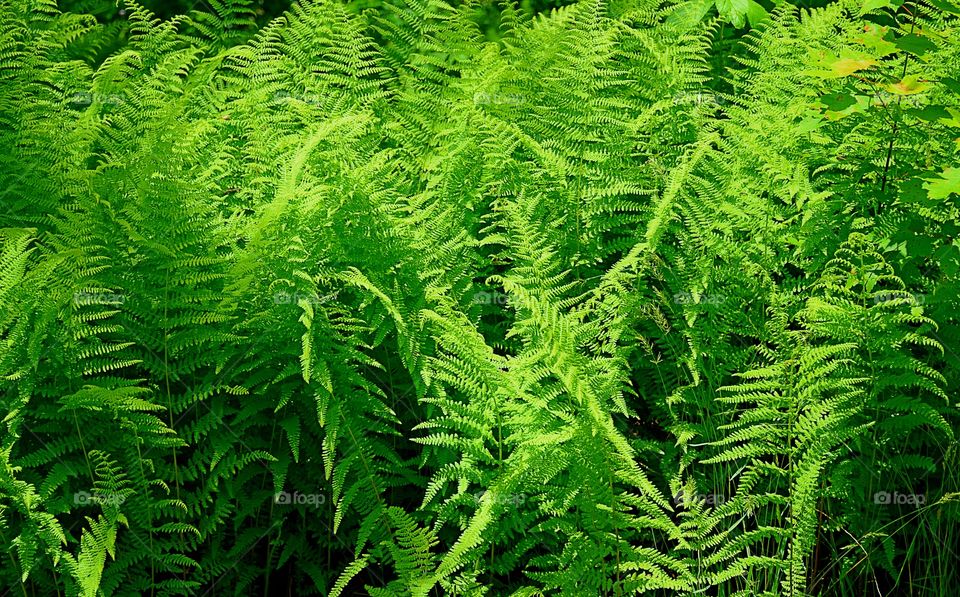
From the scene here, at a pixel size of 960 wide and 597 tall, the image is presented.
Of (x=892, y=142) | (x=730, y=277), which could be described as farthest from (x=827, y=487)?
(x=892, y=142)

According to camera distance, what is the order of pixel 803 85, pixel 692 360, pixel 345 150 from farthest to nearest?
pixel 803 85 < pixel 345 150 < pixel 692 360

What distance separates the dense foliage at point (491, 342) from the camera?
103 inches

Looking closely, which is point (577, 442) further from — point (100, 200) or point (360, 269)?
point (100, 200)

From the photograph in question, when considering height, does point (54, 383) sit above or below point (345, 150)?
below

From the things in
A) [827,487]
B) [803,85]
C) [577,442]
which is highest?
[803,85]

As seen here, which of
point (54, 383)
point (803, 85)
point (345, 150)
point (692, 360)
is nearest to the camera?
point (54, 383)

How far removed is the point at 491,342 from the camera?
10.6 ft

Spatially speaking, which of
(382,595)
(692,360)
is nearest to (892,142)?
(692,360)

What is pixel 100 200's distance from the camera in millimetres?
3016

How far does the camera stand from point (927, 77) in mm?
3375

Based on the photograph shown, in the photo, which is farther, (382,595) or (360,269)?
(360,269)

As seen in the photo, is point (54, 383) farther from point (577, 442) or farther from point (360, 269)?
point (577, 442)

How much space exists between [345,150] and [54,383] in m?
1.24

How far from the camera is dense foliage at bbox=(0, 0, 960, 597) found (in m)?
2.61
